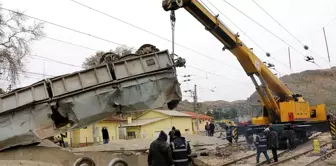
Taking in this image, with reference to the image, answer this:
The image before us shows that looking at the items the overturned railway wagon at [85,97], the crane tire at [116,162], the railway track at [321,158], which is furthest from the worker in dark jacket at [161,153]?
the railway track at [321,158]

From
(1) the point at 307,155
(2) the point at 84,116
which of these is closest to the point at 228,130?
(1) the point at 307,155

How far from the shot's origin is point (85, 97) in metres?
11.0

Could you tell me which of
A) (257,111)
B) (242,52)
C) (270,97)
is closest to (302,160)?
(270,97)

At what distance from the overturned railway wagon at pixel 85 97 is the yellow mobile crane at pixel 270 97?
401 cm

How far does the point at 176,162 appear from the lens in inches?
302

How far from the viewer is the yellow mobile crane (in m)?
15.4

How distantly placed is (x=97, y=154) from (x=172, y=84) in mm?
3407

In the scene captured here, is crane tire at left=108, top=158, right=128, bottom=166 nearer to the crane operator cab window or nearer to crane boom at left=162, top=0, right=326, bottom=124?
crane boom at left=162, top=0, right=326, bottom=124

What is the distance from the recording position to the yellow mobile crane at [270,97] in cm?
1545

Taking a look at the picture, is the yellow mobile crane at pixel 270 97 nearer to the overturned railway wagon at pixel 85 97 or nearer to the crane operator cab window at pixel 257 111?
the crane operator cab window at pixel 257 111

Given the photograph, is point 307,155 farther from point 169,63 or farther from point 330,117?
point 169,63

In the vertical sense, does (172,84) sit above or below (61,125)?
above

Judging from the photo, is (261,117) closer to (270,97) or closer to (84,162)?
(270,97)

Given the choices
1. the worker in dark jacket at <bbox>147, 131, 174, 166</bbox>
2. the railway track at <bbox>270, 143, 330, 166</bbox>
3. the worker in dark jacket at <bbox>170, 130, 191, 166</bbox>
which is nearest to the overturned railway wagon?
the worker in dark jacket at <bbox>170, 130, 191, 166</bbox>
